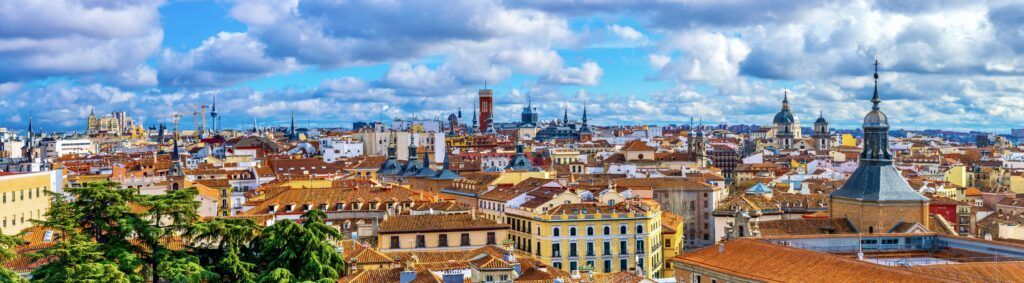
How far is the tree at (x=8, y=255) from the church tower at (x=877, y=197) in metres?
38.4

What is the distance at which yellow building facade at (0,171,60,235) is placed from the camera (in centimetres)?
5453

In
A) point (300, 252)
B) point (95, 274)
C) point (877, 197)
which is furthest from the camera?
point (877, 197)

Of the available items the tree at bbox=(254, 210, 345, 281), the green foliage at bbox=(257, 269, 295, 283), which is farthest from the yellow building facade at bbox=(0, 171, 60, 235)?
the green foliage at bbox=(257, 269, 295, 283)

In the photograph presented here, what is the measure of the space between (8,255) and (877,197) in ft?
131

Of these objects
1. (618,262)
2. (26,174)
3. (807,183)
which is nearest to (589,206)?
(618,262)

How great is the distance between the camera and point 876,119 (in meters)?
60.5

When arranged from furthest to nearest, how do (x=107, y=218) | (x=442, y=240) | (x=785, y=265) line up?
(x=442, y=240), (x=107, y=218), (x=785, y=265)

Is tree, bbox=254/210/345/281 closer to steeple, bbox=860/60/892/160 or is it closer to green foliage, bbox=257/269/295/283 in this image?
green foliage, bbox=257/269/295/283

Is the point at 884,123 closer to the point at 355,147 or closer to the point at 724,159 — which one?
the point at 724,159

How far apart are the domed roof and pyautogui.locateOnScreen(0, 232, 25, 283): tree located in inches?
1703

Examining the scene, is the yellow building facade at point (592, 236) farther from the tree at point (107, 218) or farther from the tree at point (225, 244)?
the tree at point (107, 218)

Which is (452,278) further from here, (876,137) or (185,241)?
(876,137)

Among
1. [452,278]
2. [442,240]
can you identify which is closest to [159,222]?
[452,278]

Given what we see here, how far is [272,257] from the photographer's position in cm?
4053
